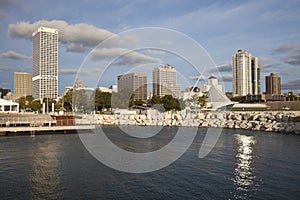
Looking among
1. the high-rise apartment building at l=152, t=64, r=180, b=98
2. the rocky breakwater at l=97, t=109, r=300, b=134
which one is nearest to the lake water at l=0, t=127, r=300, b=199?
the rocky breakwater at l=97, t=109, r=300, b=134

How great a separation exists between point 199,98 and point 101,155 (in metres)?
63.8

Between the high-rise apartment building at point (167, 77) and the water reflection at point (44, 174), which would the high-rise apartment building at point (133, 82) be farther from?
the water reflection at point (44, 174)

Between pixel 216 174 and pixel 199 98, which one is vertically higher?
pixel 199 98

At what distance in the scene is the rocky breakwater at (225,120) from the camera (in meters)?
43.7

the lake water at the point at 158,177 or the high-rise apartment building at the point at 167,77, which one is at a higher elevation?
the high-rise apartment building at the point at 167,77

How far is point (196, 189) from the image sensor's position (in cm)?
1445

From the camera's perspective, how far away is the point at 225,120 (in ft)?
181

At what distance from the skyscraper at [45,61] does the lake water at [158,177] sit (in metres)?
144

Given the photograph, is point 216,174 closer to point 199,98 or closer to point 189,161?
point 189,161

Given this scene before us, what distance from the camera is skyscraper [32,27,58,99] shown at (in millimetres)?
163625

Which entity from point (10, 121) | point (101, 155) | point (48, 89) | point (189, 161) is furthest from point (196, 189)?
point (48, 89)

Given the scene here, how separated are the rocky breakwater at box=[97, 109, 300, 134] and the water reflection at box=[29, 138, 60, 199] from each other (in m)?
32.1

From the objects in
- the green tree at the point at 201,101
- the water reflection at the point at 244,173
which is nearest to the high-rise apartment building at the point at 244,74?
the green tree at the point at 201,101

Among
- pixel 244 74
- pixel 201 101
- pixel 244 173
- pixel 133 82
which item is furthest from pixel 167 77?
pixel 244 74
